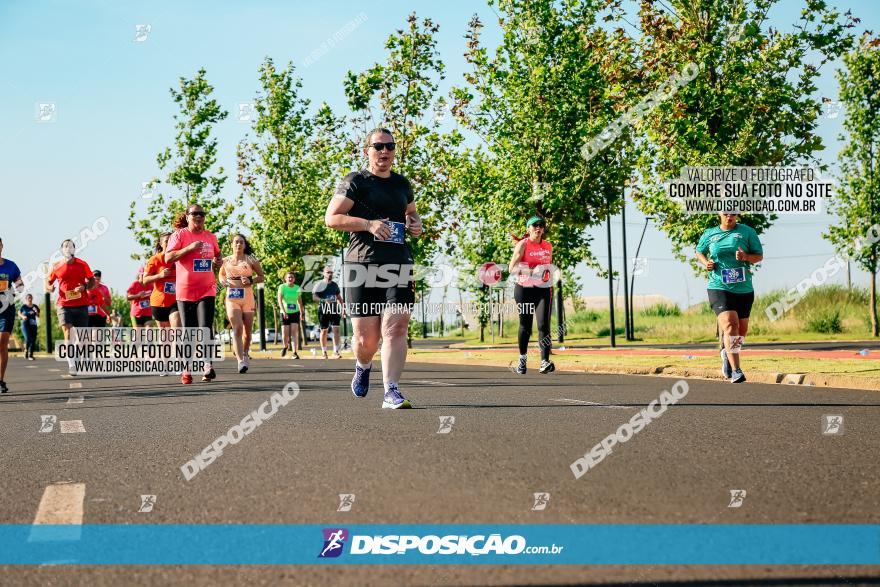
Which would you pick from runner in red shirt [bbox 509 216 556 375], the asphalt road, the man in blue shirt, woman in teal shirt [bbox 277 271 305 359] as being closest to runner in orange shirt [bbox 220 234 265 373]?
the man in blue shirt

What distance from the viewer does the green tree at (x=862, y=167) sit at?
30266 millimetres

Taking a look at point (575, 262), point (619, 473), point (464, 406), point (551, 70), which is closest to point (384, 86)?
point (551, 70)

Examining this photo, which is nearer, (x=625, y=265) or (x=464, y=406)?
(x=464, y=406)

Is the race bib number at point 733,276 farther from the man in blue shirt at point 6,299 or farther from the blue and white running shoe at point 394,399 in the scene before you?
the man in blue shirt at point 6,299

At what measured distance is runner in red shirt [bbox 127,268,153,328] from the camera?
18250 millimetres

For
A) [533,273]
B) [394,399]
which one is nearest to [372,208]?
[394,399]

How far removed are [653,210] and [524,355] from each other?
642 centimetres

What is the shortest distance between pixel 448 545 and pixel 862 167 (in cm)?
3052

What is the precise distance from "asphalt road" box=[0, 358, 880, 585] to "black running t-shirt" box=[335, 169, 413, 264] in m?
1.37

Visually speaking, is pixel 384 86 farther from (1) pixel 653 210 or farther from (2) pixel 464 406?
(2) pixel 464 406

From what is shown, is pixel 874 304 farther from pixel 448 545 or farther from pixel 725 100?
pixel 448 545

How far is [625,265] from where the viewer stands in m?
29.3

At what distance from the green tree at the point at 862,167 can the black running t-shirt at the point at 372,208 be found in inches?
1009

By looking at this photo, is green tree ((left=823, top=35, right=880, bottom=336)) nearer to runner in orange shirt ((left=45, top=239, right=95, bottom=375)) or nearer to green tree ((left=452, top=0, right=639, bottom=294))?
green tree ((left=452, top=0, right=639, bottom=294))
